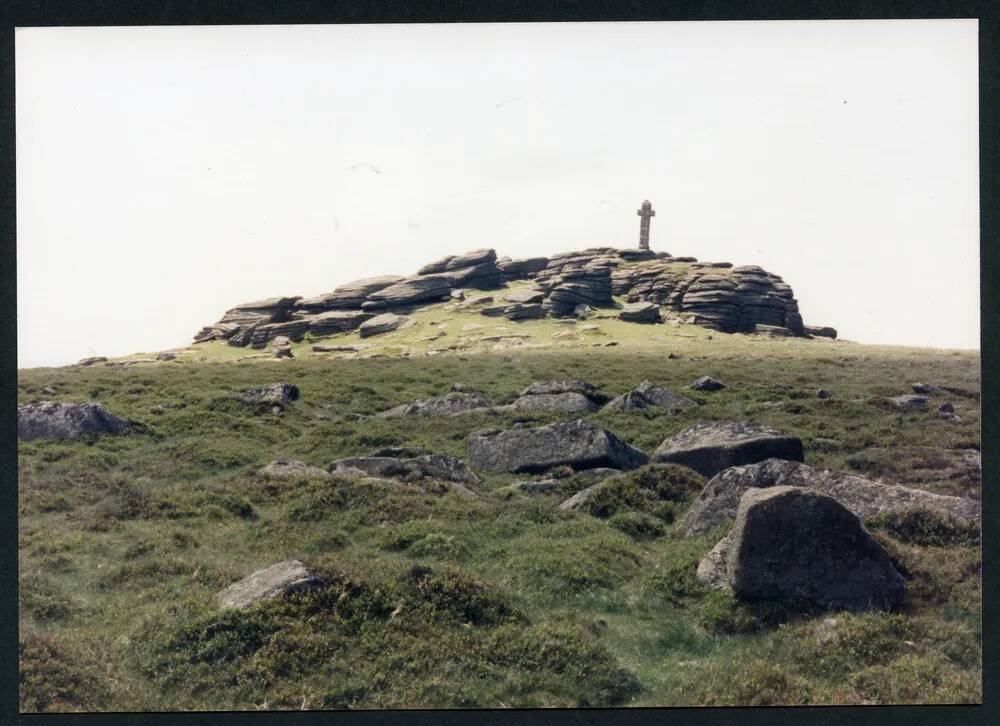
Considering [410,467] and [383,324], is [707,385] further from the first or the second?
[383,324]

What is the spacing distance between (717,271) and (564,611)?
81.2 metres

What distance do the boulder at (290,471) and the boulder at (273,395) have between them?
872cm

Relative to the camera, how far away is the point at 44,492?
20.0 metres

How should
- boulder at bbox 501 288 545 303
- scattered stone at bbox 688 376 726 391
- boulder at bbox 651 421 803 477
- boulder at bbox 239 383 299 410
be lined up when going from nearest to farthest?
boulder at bbox 651 421 803 477 → boulder at bbox 239 383 299 410 → scattered stone at bbox 688 376 726 391 → boulder at bbox 501 288 545 303

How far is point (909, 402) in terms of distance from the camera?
1101 inches

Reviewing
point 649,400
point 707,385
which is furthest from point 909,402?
point 649,400

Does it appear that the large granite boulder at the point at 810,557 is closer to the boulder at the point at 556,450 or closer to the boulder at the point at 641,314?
the boulder at the point at 556,450

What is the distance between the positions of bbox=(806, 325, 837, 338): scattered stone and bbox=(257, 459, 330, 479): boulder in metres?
66.7

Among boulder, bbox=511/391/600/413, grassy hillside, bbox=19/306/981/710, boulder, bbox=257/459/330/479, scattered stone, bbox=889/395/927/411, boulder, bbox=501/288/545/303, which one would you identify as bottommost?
grassy hillside, bbox=19/306/981/710

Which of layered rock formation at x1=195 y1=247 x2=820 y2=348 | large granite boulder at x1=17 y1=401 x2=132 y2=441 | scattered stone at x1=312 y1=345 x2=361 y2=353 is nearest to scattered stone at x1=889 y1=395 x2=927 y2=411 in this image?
large granite boulder at x1=17 y1=401 x2=132 y2=441

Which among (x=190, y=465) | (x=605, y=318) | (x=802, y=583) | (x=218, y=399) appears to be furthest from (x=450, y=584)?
(x=605, y=318)

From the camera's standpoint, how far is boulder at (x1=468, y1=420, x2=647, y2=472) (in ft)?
71.8

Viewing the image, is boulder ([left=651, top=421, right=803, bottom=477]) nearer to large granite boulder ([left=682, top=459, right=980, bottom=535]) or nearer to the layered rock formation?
large granite boulder ([left=682, top=459, right=980, bottom=535])

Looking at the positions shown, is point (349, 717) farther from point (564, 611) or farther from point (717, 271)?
point (717, 271)
